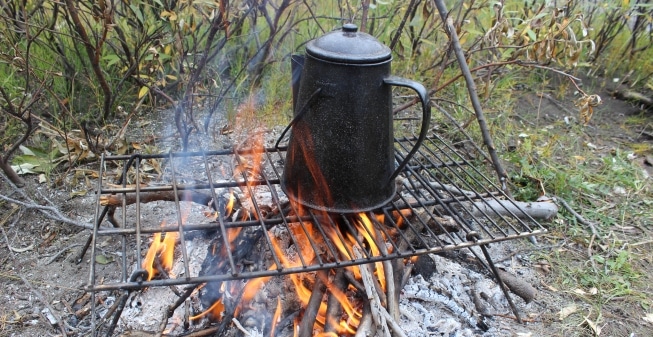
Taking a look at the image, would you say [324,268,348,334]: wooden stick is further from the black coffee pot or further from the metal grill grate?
the black coffee pot

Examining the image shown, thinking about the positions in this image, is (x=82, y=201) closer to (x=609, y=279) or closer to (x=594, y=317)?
(x=594, y=317)

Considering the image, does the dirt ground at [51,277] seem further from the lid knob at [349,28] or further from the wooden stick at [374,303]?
the lid knob at [349,28]

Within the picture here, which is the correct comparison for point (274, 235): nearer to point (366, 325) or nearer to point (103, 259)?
point (366, 325)

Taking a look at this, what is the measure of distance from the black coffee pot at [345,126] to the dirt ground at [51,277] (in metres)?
0.90

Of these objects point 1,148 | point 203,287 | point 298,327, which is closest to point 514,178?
point 298,327

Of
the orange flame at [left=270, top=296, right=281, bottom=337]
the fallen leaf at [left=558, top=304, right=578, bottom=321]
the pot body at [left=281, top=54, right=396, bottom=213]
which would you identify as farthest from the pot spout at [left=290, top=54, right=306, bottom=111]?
the fallen leaf at [left=558, top=304, right=578, bottom=321]

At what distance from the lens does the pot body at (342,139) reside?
1454mm

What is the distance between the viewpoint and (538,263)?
92.8 inches

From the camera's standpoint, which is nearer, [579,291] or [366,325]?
[366,325]

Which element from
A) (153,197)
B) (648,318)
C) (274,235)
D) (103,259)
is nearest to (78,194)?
(103,259)

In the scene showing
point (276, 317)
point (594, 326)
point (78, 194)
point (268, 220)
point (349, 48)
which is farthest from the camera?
point (78, 194)

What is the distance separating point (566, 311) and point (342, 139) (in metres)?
1.30

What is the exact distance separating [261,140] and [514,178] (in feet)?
4.85

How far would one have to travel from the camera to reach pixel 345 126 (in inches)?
59.0
